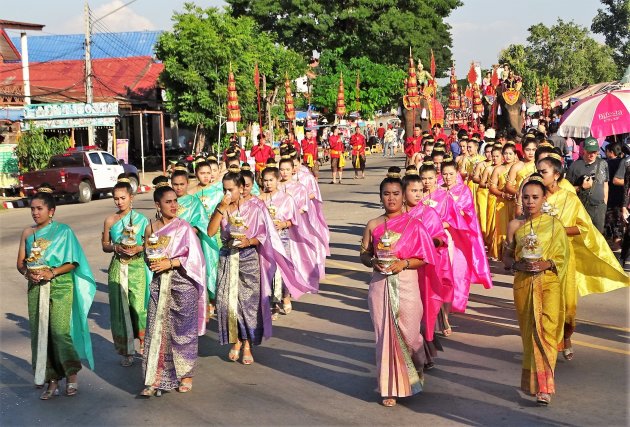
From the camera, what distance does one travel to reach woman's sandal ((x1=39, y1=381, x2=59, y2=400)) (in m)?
7.00

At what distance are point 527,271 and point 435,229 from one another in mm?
900

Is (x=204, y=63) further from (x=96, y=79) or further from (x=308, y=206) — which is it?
(x=308, y=206)

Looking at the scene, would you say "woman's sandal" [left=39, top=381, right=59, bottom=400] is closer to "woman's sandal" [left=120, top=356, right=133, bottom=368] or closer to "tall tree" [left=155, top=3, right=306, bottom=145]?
"woman's sandal" [left=120, top=356, right=133, bottom=368]

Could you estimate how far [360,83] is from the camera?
158 ft

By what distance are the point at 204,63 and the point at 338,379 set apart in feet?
93.5

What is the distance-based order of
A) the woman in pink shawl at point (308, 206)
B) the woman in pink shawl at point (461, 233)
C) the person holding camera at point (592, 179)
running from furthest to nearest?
the person holding camera at point (592, 179)
the woman in pink shawl at point (308, 206)
the woman in pink shawl at point (461, 233)

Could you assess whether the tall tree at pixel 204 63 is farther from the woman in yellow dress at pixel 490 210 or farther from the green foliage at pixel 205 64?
the woman in yellow dress at pixel 490 210

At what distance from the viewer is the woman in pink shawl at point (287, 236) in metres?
9.73

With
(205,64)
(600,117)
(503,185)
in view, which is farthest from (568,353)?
(205,64)

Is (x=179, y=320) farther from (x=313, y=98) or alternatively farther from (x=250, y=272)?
(x=313, y=98)

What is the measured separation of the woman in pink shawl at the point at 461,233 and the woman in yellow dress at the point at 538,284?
75.6 inches

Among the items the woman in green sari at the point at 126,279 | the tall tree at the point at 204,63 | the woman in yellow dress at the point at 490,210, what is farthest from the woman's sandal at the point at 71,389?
the tall tree at the point at 204,63

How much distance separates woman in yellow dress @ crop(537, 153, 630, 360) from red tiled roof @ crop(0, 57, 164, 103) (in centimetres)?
2976

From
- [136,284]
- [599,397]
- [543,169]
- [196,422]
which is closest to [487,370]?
[599,397]
